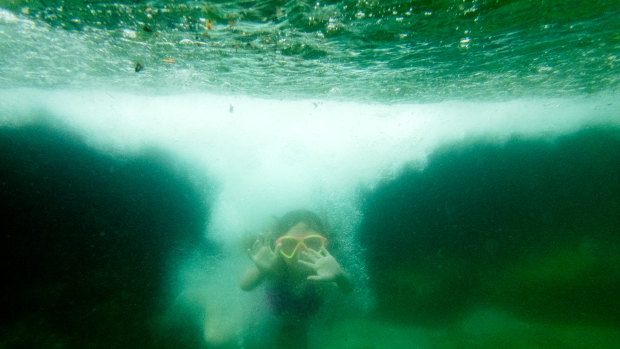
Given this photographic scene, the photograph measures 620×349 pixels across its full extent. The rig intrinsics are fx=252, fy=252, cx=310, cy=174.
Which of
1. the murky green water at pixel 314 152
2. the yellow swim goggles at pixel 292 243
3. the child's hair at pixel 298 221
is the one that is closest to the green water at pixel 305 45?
the murky green water at pixel 314 152

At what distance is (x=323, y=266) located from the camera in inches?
253

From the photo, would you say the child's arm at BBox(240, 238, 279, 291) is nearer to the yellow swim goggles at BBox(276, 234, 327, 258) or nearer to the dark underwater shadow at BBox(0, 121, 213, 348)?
the yellow swim goggles at BBox(276, 234, 327, 258)

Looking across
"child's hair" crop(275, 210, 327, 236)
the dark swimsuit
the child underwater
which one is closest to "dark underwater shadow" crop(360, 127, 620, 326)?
the dark swimsuit

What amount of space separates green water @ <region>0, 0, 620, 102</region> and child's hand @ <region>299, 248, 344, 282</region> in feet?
18.5

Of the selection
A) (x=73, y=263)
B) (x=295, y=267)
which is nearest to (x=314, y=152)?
(x=295, y=267)

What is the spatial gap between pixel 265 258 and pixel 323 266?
A: 5.76 ft

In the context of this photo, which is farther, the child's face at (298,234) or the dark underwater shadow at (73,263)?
the dark underwater shadow at (73,263)

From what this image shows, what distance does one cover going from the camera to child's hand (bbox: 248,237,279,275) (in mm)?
7109

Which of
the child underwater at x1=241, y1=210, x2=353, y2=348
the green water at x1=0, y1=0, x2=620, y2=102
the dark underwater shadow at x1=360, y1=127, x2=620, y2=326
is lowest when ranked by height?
the dark underwater shadow at x1=360, y1=127, x2=620, y2=326

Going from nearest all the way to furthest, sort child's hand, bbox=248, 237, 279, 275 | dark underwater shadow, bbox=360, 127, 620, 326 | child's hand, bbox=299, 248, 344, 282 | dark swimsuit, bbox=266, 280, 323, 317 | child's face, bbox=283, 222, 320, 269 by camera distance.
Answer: child's hand, bbox=299, 248, 344, 282, child's hand, bbox=248, 237, 279, 275, child's face, bbox=283, 222, 320, 269, dark swimsuit, bbox=266, 280, 323, 317, dark underwater shadow, bbox=360, 127, 620, 326

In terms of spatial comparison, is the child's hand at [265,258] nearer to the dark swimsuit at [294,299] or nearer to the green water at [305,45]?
the dark swimsuit at [294,299]

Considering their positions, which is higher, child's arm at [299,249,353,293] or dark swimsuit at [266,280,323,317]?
child's arm at [299,249,353,293]

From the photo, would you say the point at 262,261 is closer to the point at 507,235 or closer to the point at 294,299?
the point at 294,299

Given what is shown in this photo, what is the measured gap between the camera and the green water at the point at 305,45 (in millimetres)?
5297
